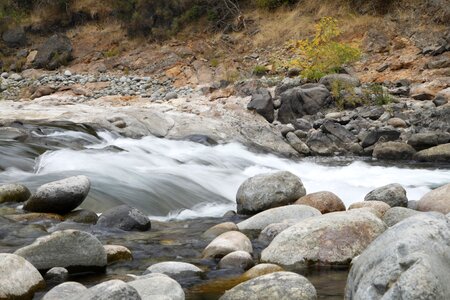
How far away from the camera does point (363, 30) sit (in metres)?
20.8

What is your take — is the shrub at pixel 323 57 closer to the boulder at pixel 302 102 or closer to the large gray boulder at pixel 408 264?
the boulder at pixel 302 102

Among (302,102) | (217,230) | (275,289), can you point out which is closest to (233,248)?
(217,230)

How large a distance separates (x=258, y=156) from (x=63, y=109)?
18.1ft

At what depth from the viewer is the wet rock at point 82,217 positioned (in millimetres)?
7066

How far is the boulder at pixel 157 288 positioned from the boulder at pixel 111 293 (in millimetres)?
299

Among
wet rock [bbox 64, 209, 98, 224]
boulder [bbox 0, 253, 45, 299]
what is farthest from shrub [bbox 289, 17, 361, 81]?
boulder [bbox 0, 253, 45, 299]

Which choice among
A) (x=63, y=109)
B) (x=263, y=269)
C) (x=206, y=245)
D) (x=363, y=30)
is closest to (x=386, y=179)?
(x=206, y=245)

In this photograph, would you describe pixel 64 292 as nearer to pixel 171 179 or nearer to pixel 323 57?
pixel 171 179

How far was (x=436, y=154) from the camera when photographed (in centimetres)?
1273

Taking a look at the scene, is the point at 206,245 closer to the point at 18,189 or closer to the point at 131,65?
the point at 18,189

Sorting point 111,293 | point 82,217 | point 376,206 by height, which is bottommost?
point 376,206

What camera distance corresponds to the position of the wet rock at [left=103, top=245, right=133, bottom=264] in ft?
18.0

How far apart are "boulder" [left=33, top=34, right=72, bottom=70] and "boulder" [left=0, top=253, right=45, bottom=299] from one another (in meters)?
21.4

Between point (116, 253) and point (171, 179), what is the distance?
4466 millimetres
